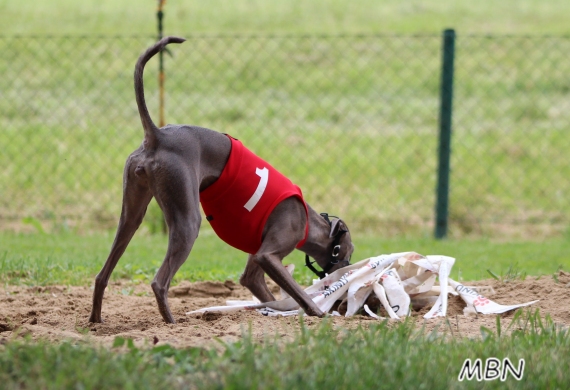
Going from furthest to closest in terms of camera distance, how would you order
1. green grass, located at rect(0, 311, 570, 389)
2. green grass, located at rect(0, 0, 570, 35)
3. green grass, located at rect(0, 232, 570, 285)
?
green grass, located at rect(0, 0, 570, 35) → green grass, located at rect(0, 232, 570, 285) → green grass, located at rect(0, 311, 570, 389)

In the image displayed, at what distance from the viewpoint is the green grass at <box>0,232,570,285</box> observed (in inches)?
232

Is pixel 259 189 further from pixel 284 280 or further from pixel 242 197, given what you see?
pixel 284 280

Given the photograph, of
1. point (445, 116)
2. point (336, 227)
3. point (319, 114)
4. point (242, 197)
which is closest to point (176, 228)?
point (242, 197)

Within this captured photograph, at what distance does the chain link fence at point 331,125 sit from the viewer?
972 centimetres

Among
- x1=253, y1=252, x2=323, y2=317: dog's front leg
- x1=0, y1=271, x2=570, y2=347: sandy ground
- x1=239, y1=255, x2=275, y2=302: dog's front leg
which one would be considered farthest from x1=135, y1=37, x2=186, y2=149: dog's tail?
x1=239, y1=255, x2=275, y2=302: dog's front leg

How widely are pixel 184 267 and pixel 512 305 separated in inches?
112

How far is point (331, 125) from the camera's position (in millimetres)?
11875

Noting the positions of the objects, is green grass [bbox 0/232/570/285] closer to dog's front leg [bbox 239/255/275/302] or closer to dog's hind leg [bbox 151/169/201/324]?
dog's front leg [bbox 239/255/275/302]

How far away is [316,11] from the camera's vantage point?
17.8m

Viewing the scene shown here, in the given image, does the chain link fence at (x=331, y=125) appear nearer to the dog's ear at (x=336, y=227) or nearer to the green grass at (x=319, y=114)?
the green grass at (x=319, y=114)

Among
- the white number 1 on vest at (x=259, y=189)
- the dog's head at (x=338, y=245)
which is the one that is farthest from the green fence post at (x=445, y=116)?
the white number 1 on vest at (x=259, y=189)

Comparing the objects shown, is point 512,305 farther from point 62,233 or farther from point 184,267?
point 62,233

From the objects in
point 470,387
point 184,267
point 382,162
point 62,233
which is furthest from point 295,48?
point 470,387

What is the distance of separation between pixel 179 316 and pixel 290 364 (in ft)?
5.94
